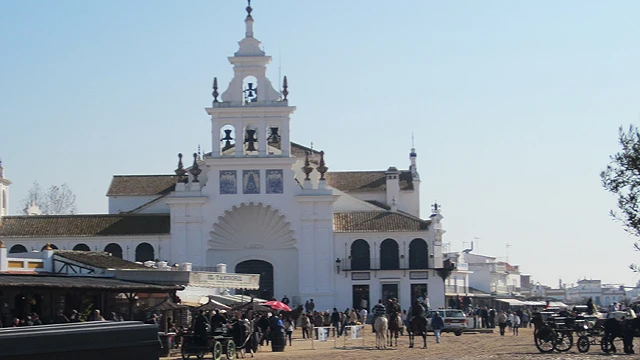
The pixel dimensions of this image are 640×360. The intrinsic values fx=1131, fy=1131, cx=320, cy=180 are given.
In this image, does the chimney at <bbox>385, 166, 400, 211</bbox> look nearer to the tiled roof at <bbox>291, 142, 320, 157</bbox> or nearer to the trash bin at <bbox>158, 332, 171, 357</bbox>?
the tiled roof at <bbox>291, 142, 320, 157</bbox>

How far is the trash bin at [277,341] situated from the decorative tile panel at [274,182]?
88.8ft

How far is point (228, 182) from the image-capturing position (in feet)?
210

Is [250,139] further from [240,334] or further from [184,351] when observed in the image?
[184,351]

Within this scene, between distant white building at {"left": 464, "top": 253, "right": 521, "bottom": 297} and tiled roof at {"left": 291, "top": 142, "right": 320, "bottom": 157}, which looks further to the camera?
distant white building at {"left": 464, "top": 253, "right": 521, "bottom": 297}

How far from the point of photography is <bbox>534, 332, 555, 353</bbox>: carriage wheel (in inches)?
1248

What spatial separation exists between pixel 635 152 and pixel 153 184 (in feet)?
163

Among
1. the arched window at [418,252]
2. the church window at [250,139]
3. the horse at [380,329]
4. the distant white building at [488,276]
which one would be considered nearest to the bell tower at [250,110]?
the church window at [250,139]

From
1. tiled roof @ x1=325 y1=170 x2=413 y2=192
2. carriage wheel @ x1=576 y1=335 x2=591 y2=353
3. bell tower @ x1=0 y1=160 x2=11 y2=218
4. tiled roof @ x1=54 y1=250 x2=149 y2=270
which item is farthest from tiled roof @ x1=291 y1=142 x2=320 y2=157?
carriage wheel @ x1=576 y1=335 x2=591 y2=353

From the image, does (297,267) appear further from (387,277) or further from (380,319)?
(380,319)

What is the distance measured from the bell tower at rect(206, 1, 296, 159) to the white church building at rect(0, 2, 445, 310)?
0.06 metres

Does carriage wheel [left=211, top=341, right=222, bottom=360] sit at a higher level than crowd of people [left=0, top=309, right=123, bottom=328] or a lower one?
lower

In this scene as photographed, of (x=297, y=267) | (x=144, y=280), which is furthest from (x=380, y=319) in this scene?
(x=297, y=267)

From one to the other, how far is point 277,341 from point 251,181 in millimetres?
27337

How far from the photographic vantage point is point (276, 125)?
2525 inches
